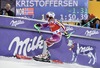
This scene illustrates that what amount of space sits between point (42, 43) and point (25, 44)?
48cm

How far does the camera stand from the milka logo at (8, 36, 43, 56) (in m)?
11.1

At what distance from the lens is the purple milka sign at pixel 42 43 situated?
1107 centimetres

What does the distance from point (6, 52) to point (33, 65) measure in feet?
4.10

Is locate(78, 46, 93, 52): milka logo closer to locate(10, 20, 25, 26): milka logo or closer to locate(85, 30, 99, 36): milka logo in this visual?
locate(85, 30, 99, 36): milka logo

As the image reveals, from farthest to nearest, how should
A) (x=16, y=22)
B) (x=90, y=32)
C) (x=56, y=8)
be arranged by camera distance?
(x=56, y=8) → (x=90, y=32) → (x=16, y=22)

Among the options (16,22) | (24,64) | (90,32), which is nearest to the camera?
(24,64)

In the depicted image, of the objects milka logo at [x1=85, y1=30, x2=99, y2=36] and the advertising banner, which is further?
the advertising banner

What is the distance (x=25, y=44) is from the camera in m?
11.2

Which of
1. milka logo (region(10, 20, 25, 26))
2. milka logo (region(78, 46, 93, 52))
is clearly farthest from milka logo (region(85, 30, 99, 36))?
milka logo (region(10, 20, 25, 26))

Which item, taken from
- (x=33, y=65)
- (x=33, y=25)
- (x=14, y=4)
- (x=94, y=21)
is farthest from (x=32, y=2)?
(x=33, y=65)

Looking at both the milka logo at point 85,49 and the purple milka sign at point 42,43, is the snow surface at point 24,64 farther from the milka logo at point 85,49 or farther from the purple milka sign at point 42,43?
the milka logo at point 85,49

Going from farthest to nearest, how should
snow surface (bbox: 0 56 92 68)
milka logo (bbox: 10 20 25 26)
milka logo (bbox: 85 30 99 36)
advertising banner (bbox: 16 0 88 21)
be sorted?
1. advertising banner (bbox: 16 0 88 21)
2. milka logo (bbox: 85 30 99 36)
3. milka logo (bbox: 10 20 25 26)
4. snow surface (bbox: 0 56 92 68)

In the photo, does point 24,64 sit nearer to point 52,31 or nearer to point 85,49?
point 52,31

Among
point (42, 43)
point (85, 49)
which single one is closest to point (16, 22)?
point (42, 43)
